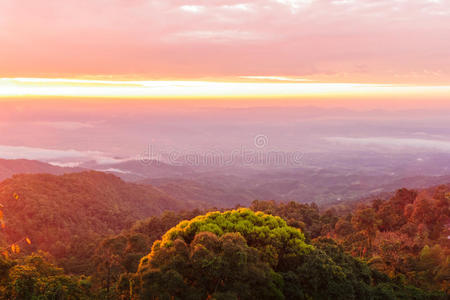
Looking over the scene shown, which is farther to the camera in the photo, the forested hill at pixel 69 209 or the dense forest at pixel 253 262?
the forested hill at pixel 69 209

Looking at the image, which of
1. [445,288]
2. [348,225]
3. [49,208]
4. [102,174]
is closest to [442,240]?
[348,225]

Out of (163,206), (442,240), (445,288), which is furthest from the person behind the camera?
(163,206)

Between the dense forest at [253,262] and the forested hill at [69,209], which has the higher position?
the dense forest at [253,262]

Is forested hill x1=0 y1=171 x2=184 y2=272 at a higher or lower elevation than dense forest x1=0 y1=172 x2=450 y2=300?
lower

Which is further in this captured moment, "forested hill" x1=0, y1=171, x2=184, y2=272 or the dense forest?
"forested hill" x1=0, y1=171, x2=184, y2=272

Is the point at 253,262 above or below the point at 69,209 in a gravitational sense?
above

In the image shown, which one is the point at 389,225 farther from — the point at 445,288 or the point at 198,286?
the point at 198,286

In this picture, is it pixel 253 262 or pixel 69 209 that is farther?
pixel 69 209

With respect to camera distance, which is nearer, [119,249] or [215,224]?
[215,224]
